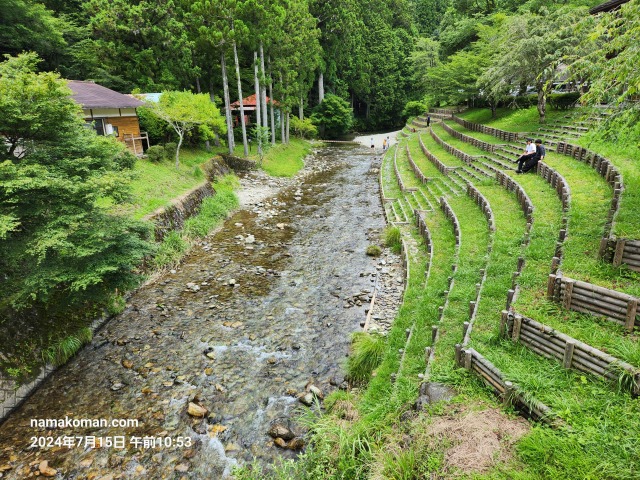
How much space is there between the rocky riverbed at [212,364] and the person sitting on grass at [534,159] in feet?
24.9

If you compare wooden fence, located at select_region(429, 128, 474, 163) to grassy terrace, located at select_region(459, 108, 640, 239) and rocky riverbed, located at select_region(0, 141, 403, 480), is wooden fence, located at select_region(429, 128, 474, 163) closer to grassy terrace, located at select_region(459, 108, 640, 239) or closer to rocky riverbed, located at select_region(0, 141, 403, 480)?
grassy terrace, located at select_region(459, 108, 640, 239)

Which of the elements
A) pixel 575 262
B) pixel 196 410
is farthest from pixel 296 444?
pixel 575 262

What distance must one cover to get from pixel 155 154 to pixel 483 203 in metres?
19.8

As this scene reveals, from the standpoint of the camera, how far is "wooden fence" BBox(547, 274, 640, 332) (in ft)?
21.9

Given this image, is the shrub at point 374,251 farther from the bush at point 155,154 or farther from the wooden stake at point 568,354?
the bush at point 155,154

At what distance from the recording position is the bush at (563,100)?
28.3m

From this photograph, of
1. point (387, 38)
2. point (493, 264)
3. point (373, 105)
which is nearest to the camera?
point (493, 264)

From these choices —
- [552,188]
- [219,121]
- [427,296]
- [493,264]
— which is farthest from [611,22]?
[219,121]

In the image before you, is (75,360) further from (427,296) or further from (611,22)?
(611,22)

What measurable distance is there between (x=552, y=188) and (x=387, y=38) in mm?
58515

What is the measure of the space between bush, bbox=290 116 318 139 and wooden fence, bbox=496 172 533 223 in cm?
3372

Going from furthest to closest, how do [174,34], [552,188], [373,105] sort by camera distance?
[373,105]
[174,34]
[552,188]

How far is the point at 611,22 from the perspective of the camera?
754cm

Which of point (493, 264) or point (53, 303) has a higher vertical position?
point (493, 264)
